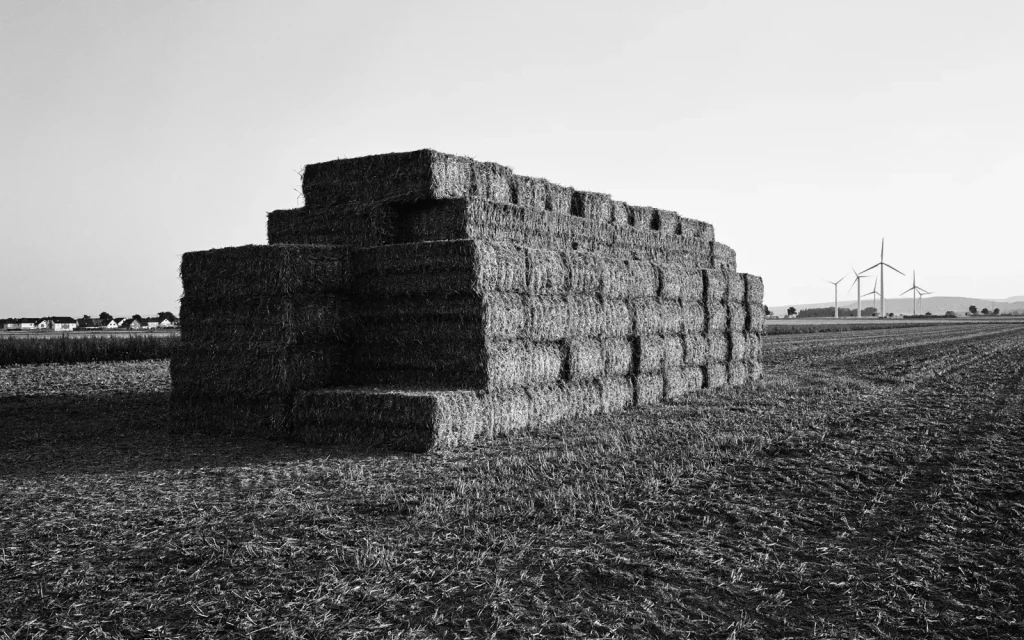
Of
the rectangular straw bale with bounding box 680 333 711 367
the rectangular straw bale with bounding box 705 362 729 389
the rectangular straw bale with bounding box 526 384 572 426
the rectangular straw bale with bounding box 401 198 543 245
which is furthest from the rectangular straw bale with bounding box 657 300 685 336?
the rectangular straw bale with bounding box 526 384 572 426

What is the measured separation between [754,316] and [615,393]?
699 centimetres

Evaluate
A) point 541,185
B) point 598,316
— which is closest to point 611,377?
point 598,316

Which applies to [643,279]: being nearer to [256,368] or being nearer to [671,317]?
[671,317]

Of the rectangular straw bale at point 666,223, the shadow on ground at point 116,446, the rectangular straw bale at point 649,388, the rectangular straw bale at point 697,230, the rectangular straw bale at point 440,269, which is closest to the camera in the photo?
the shadow on ground at point 116,446

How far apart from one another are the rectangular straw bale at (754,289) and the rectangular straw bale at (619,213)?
4.06m

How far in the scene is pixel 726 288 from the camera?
16.6 meters

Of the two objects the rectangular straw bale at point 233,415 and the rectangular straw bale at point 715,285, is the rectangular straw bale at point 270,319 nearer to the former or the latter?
the rectangular straw bale at point 233,415

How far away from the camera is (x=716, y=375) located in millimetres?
15898

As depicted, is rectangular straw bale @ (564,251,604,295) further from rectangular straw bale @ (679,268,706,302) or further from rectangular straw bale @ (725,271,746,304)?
rectangular straw bale @ (725,271,746,304)

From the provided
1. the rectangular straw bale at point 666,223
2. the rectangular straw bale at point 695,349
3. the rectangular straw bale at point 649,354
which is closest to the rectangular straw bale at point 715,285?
the rectangular straw bale at point 695,349

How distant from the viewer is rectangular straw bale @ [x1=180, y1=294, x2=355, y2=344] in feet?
31.4

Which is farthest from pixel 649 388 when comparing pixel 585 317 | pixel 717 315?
pixel 717 315

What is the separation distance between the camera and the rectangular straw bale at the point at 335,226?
11.3m

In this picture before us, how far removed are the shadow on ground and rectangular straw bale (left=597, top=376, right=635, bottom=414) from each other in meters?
4.55
